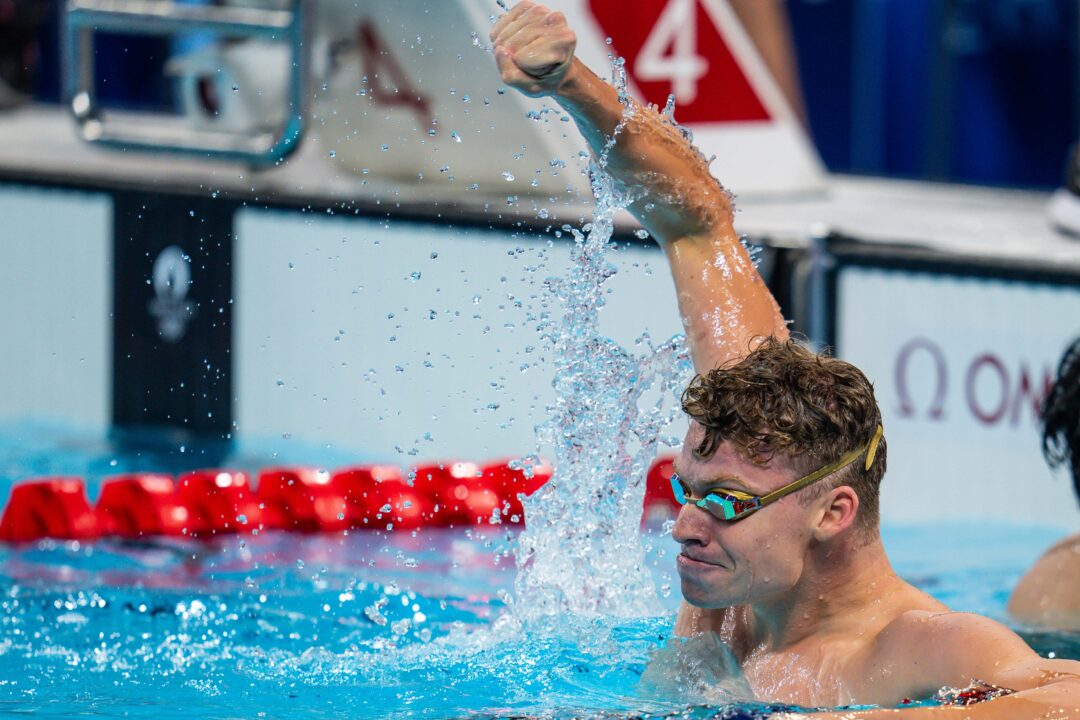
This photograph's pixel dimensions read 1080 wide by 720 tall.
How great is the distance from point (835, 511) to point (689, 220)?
0.56 m

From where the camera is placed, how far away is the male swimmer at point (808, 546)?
1768mm

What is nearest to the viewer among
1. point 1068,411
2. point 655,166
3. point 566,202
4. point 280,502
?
point 655,166

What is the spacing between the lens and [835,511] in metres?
1.86

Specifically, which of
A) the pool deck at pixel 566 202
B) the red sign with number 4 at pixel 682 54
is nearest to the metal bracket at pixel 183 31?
the pool deck at pixel 566 202

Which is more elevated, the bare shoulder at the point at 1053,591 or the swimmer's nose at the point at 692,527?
the swimmer's nose at the point at 692,527

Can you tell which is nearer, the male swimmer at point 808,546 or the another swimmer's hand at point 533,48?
the male swimmer at point 808,546

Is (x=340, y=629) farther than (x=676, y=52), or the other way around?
(x=676, y=52)

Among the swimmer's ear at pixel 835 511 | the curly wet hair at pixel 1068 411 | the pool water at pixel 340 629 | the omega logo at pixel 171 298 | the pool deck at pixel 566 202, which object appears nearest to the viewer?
the swimmer's ear at pixel 835 511

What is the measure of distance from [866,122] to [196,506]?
16.3ft

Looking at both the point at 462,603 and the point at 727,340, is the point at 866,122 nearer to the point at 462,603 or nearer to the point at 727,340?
the point at 462,603

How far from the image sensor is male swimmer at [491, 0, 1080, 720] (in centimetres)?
177

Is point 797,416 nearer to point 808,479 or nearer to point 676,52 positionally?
point 808,479

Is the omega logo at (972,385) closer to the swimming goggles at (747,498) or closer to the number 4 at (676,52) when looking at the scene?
the number 4 at (676,52)

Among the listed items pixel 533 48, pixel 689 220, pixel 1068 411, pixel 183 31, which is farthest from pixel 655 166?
pixel 183 31
